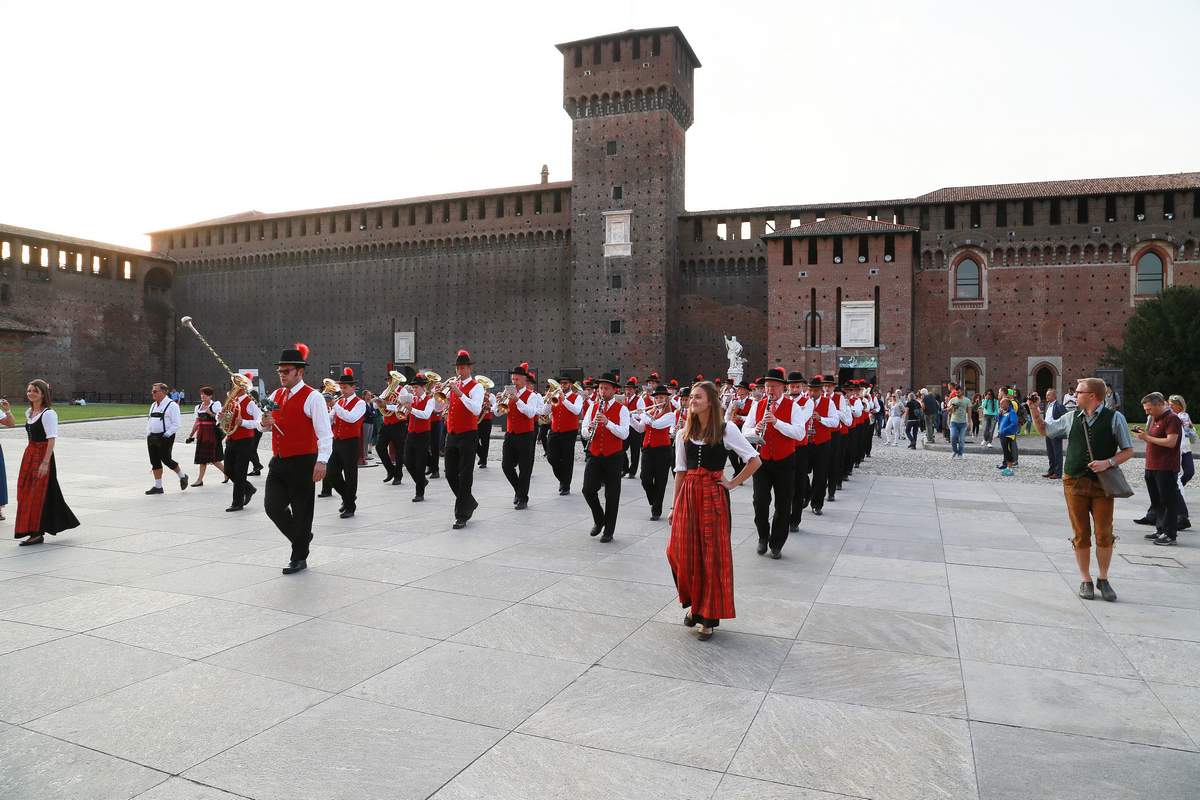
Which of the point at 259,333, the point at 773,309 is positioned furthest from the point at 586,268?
the point at 259,333

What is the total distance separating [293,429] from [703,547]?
11.7 feet

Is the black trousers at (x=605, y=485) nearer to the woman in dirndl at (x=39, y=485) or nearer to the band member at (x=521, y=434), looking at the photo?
the band member at (x=521, y=434)

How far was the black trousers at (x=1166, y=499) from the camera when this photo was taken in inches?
299

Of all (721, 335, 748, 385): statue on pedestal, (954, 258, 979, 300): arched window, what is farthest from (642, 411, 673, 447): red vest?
(954, 258, 979, 300): arched window

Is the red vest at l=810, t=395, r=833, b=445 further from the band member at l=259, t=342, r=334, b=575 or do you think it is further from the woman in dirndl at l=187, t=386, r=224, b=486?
the woman in dirndl at l=187, t=386, r=224, b=486

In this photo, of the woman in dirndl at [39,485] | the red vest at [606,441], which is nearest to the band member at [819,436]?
the red vest at [606,441]

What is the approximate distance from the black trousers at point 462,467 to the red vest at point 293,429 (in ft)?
7.03

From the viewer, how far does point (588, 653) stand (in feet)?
13.8

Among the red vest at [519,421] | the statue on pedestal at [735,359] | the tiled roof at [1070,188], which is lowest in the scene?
the red vest at [519,421]

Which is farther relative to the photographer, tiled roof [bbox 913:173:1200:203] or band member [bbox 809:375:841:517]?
tiled roof [bbox 913:173:1200:203]

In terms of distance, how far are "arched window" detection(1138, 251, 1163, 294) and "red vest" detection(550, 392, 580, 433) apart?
120 ft

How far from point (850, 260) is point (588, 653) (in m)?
36.4

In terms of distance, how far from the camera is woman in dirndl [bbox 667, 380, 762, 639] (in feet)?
14.7

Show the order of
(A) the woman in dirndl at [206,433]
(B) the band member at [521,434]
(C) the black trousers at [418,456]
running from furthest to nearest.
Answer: (A) the woman in dirndl at [206,433] → (C) the black trousers at [418,456] → (B) the band member at [521,434]
